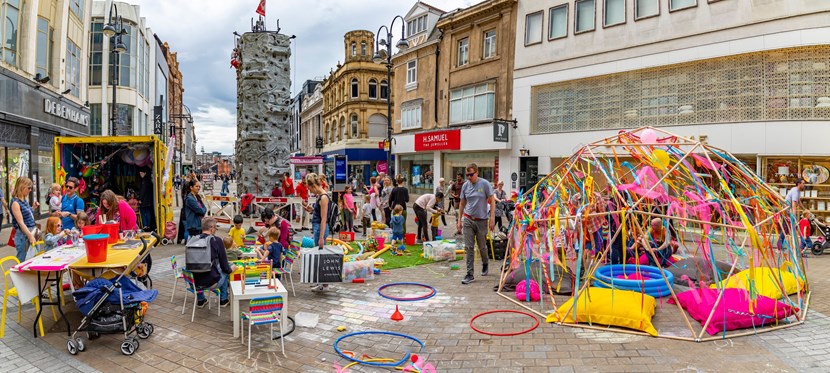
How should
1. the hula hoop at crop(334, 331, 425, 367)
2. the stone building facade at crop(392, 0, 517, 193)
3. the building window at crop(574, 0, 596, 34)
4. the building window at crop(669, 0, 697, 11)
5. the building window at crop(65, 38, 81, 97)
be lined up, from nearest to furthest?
the hula hoop at crop(334, 331, 425, 367), the building window at crop(669, 0, 697, 11), the building window at crop(574, 0, 596, 34), the building window at crop(65, 38, 81, 97), the stone building facade at crop(392, 0, 517, 193)

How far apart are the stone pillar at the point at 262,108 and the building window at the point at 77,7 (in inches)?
374

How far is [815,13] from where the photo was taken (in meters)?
14.1

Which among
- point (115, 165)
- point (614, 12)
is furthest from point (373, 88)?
point (115, 165)

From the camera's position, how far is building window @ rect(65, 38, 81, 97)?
21344 millimetres

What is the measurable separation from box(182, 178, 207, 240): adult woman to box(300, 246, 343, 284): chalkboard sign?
4.67 m

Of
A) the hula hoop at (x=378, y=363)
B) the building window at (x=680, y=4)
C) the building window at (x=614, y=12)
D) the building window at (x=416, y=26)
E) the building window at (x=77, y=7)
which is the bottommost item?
the hula hoop at (x=378, y=363)

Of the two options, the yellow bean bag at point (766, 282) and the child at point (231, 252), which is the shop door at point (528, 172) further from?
the child at point (231, 252)

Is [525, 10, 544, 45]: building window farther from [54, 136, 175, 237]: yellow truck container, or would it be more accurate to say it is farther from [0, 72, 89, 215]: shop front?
[0, 72, 89, 215]: shop front

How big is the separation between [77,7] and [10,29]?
24.0ft

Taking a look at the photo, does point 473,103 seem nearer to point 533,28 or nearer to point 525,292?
point 533,28

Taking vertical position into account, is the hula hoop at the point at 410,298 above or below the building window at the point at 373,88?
below

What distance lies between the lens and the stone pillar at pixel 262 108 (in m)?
Answer: 18.0

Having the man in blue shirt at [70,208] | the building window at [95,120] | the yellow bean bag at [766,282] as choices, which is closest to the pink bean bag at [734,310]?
the yellow bean bag at [766,282]

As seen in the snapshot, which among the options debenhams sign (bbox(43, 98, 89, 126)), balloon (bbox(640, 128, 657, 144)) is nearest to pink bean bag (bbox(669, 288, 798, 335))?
balloon (bbox(640, 128, 657, 144))
